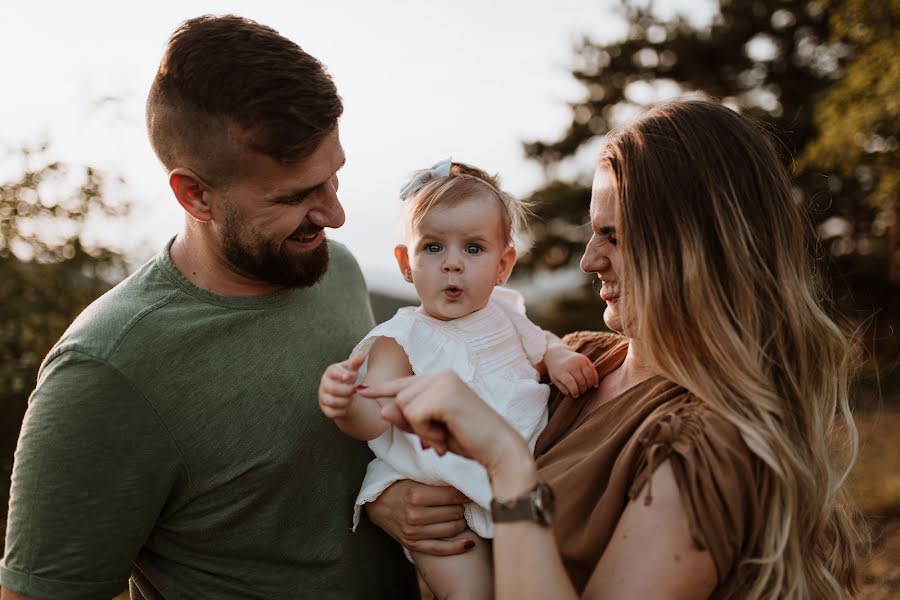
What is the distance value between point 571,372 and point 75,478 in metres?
1.57

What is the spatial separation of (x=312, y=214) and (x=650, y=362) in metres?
1.20

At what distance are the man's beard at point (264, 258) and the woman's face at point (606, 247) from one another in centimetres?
92

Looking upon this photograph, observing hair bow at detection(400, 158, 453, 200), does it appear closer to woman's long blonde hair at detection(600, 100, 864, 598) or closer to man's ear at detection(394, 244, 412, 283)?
man's ear at detection(394, 244, 412, 283)

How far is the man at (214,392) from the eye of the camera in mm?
2221

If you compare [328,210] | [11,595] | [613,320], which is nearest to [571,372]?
[613,320]

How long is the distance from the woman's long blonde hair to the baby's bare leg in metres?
0.70

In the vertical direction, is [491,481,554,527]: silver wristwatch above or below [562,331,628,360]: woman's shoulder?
above

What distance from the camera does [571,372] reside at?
8.93 ft

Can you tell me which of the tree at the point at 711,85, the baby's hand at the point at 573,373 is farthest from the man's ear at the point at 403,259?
the tree at the point at 711,85

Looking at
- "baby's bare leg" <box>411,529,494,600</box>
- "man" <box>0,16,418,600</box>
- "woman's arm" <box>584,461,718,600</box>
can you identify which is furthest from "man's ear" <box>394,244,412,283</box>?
"woman's arm" <box>584,461,718,600</box>

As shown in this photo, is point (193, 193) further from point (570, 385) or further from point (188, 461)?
point (570, 385)

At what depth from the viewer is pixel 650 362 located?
A: 7.57ft

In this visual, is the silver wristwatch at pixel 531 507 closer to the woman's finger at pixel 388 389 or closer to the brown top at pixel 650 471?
Result: the brown top at pixel 650 471

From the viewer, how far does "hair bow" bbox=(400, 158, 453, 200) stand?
2.80 m
